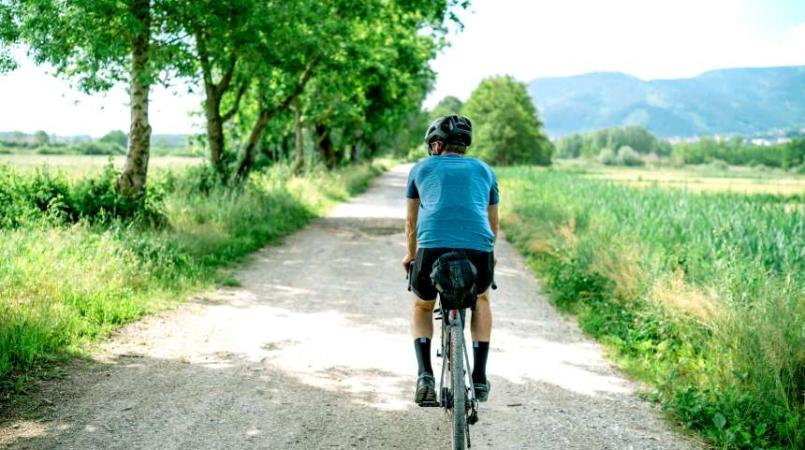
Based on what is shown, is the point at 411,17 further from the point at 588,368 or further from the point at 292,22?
the point at 588,368

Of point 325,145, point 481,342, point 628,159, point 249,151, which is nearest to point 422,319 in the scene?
point 481,342

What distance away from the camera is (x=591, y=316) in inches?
308

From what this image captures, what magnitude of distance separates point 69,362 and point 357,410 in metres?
2.70

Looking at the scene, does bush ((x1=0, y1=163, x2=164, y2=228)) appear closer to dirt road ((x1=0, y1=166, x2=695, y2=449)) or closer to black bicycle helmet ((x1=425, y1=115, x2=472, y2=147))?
dirt road ((x1=0, y1=166, x2=695, y2=449))

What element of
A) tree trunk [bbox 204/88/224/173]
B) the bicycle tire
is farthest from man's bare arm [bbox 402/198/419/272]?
tree trunk [bbox 204/88/224/173]

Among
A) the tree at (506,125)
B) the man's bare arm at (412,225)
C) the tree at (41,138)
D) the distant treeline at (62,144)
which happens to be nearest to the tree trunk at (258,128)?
the distant treeline at (62,144)

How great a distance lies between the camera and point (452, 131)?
407 cm

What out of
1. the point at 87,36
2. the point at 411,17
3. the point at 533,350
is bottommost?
the point at 533,350

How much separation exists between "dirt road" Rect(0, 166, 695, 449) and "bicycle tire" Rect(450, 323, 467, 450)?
2.70 feet

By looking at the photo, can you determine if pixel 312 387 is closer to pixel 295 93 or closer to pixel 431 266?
pixel 431 266

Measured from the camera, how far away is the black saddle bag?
3.67m

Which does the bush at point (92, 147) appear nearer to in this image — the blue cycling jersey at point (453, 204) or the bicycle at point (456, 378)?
the blue cycling jersey at point (453, 204)

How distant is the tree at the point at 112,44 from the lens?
891 centimetres

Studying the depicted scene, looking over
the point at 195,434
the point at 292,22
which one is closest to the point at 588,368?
the point at 195,434
